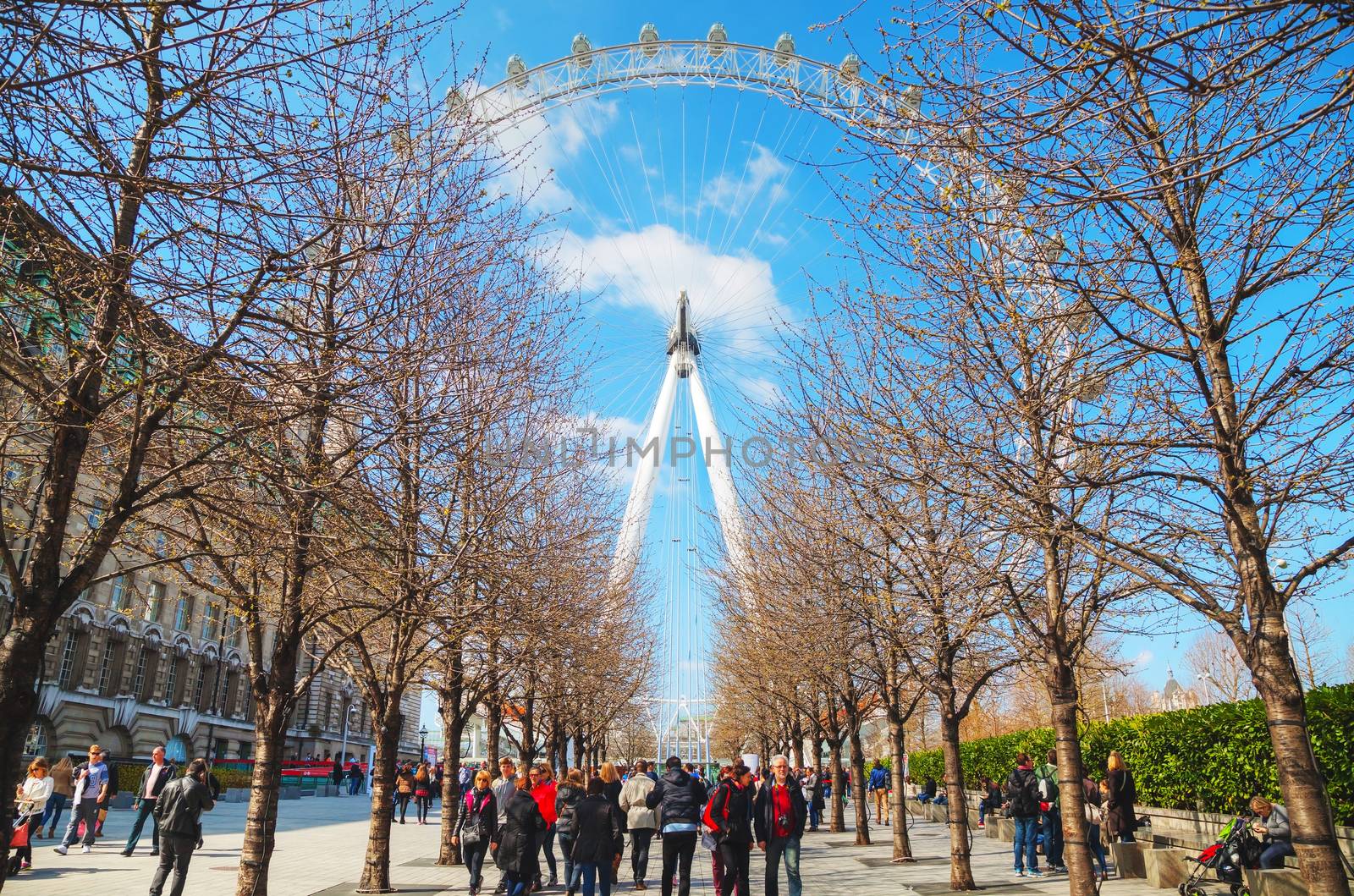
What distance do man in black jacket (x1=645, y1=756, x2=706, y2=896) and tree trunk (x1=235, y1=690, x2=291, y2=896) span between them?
4810 mm

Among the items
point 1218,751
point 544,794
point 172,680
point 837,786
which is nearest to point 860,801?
point 837,786

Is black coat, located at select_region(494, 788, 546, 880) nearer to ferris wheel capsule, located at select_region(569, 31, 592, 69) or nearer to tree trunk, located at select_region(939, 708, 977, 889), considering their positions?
tree trunk, located at select_region(939, 708, 977, 889)

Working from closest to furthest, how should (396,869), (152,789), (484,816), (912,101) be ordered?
(912,101) → (484,816) → (152,789) → (396,869)

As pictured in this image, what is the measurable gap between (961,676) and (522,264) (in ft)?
40.6

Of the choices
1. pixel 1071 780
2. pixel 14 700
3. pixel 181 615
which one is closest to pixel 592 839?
pixel 1071 780

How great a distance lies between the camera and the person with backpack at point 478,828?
15188 mm

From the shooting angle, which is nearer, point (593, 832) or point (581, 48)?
point (593, 832)

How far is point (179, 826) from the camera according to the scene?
12203 mm

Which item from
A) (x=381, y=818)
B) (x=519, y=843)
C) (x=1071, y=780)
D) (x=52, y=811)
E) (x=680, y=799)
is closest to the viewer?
(x=1071, y=780)

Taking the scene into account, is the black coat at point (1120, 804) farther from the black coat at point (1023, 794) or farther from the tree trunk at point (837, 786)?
the tree trunk at point (837, 786)

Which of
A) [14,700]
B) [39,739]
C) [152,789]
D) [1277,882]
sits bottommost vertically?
[1277,882]

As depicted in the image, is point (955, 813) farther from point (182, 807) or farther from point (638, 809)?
point (182, 807)

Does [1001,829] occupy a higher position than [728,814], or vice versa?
[728,814]

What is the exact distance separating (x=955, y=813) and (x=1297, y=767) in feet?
28.3
